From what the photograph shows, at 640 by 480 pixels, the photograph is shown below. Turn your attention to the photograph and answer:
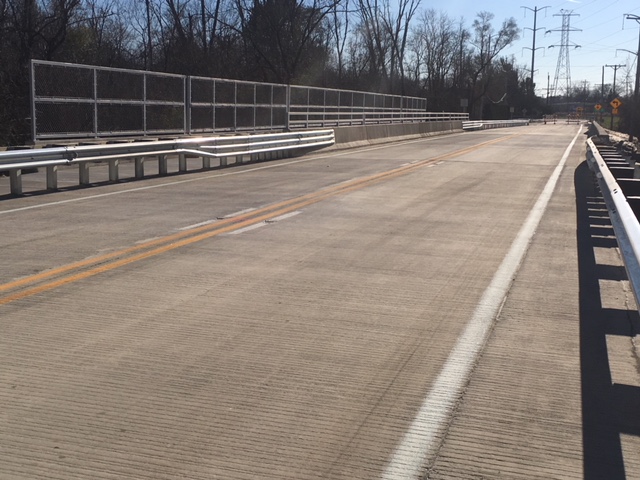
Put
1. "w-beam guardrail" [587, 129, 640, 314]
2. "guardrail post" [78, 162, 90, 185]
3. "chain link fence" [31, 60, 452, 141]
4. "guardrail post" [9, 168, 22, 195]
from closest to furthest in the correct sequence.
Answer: "w-beam guardrail" [587, 129, 640, 314]
"guardrail post" [9, 168, 22, 195]
"guardrail post" [78, 162, 90, 185]
"chain link fence" [31, 60, 452, 141]

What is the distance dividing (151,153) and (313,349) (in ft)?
42.9

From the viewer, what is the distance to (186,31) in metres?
49.2

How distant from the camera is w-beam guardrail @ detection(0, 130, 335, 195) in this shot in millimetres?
14438

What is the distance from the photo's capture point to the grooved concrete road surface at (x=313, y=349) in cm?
407

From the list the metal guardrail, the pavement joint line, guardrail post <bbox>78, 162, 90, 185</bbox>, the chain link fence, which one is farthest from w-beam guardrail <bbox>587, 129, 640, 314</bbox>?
the metal guardrail

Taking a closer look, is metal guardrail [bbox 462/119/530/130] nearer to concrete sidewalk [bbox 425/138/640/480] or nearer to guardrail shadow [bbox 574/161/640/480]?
guardrail shadow [bbox 574/161/640/480]

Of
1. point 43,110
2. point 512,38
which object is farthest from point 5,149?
point 512,38

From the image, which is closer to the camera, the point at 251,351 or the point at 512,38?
the point at 251,351

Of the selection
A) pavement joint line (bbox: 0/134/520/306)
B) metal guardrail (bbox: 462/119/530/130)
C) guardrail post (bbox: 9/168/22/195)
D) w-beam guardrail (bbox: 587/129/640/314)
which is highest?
metal guardrail (bbox: 462/119/530/130)

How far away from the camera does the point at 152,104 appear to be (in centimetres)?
2061

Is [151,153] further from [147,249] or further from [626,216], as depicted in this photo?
[626,216]

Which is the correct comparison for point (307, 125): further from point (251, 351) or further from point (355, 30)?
point (355, 30)

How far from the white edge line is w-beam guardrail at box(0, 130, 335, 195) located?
9259mm

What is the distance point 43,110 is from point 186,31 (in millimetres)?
33785
